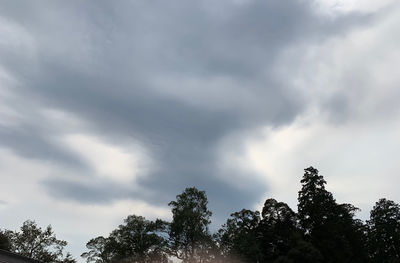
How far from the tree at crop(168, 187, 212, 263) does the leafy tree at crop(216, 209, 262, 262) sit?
124 inches

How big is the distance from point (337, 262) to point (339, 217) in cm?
1020

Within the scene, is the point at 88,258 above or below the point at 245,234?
below

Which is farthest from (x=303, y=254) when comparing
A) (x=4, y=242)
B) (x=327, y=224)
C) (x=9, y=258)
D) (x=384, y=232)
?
(x=4, y=242)

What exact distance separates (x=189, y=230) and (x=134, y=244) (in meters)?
12.2

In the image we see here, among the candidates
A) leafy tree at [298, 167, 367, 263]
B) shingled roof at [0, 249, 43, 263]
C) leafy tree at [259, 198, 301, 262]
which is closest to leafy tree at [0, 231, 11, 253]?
shingled roof at [0, 249, 43, 263]

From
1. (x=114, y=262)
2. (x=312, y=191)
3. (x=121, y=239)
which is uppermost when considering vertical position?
(x=312, y=191)

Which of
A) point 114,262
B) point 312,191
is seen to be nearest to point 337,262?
point 312,191

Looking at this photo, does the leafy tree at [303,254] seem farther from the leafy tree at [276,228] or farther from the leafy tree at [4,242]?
the leafy tree at [4,242]

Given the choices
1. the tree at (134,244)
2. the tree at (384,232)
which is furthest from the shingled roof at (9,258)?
the tree at (384,232)

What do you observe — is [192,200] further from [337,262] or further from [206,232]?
[337,262]

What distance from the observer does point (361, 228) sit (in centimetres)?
6000

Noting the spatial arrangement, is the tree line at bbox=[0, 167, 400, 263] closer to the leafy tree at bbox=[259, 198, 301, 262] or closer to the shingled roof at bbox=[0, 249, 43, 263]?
the leafy tree at bbox=[259, 198, 301, 262]

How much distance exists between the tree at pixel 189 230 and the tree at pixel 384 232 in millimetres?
31197

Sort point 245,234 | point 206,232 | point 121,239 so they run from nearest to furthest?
point 245,234 → point 206,232 → point 121,239
